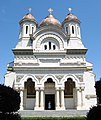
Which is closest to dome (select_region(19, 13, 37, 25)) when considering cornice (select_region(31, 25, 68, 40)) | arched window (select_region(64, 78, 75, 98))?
cornice (select_region(31, 25, 68, 40))

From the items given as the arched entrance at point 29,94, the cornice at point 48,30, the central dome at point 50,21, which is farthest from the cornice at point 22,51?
the central dome at point 50,21

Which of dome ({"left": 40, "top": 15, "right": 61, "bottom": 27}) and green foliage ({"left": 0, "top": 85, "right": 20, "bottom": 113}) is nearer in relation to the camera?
green foliage ({"left": 0, "top": 85, "right": 20, "bottom": 113})

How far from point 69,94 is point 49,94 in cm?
282

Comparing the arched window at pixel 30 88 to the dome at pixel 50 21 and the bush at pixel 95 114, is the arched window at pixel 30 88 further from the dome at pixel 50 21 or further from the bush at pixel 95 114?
the bush at pixel 95 114

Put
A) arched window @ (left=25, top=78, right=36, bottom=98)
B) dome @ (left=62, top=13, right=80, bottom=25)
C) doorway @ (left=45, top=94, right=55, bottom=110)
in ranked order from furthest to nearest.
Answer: dome @ (left=62, top=13, right=80, bottom=25), doorway @ (left=45, top=94, right=55, bottom=110), arched window @ (left=25, top=78, right=36, bottom=98)

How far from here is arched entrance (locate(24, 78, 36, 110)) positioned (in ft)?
102

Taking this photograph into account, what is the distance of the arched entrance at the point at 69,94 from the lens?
3118cm

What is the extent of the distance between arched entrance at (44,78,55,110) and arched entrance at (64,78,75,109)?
6.16 ft

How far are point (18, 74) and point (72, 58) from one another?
26.6 ft

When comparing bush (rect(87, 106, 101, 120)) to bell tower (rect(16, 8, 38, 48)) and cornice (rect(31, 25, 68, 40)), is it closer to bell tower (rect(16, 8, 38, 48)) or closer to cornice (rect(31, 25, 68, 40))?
cornice (rect(31, 25, 68, 40))

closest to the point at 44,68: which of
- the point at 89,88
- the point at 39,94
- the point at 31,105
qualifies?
the point at 39,94

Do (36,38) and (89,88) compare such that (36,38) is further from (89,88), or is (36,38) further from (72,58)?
(89,88)

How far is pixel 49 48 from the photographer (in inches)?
1299

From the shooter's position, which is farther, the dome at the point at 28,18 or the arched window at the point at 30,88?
the dome at the point at 28,18
